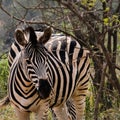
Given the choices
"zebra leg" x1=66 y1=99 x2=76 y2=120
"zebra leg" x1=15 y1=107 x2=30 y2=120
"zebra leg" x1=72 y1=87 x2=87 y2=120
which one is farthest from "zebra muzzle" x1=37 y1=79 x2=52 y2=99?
"zebra leg" x1=66 y1=99 x2=76 y2=120

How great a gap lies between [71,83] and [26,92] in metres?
0.89

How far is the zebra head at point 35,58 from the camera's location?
4262 millimetres

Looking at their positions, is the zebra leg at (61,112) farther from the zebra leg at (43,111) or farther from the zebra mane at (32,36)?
the zebra mane at (32,36)

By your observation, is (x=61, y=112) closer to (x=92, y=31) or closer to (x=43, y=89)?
(x=43, y=89)

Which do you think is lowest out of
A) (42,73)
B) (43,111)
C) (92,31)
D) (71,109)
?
(71,109)

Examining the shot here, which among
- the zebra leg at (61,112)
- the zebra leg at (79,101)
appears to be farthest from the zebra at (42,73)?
the zebra leg at (61,112)

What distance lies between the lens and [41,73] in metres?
4.26

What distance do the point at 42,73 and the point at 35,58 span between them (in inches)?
10.0

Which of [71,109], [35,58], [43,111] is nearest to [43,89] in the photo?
[35,58]

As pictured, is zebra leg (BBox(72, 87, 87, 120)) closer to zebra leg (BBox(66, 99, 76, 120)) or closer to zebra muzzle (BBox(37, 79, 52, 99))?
zebra leg (BBox(66, 99, 76, 120))

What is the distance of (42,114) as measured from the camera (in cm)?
481

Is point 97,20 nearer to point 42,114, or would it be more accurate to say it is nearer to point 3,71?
point 42,114

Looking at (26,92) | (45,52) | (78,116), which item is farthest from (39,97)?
(78,116)

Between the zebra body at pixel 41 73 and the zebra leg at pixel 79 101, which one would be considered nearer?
the zebra body at pixel 41 73
